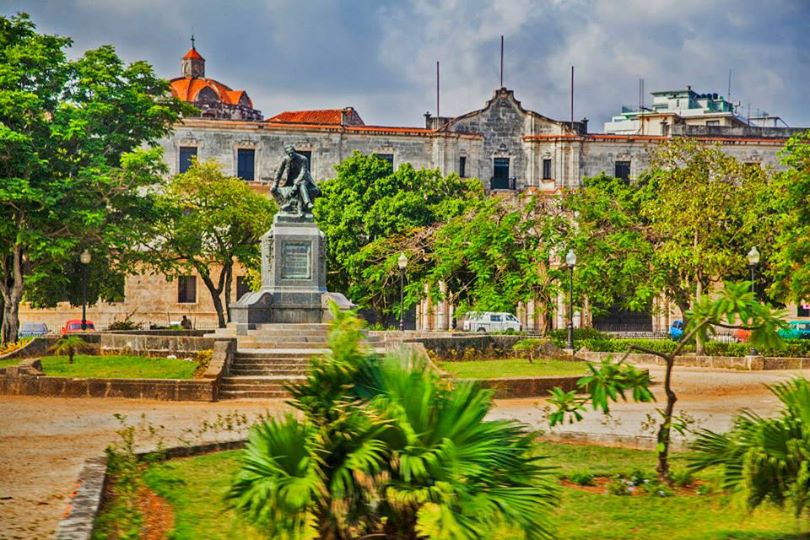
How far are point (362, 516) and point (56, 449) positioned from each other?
727 centimetres

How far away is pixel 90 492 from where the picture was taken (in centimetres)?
888

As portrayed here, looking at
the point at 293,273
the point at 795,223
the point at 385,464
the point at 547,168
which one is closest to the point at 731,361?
the point at 795,223

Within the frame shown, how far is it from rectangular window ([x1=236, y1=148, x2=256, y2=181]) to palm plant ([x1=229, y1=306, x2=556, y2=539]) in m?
54.9

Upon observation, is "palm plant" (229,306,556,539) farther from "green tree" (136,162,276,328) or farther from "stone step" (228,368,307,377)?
"green tree" (136,162,276,328)

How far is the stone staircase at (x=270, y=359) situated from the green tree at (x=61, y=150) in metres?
9.10

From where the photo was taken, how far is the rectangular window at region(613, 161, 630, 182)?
64.7 m

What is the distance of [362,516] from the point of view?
668 cm

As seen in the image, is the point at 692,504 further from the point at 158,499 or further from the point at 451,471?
the point at 158,499

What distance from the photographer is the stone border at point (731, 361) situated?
29.6 meters

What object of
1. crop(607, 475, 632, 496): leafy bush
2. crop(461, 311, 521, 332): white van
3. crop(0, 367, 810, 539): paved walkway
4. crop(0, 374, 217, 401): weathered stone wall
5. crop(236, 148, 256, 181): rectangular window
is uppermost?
crop(236, 148, 256, 181): rectangular window

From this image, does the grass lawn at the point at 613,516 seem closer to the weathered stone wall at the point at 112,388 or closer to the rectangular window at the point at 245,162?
the weathered stone wall at the point at 112,388

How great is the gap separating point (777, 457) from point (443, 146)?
5559 cm

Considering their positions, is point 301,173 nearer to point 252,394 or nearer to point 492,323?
point 252,394

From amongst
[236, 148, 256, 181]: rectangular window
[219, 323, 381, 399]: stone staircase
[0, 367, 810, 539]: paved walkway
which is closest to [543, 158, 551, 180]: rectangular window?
[236, 148, 256, 181]: rectangular window
